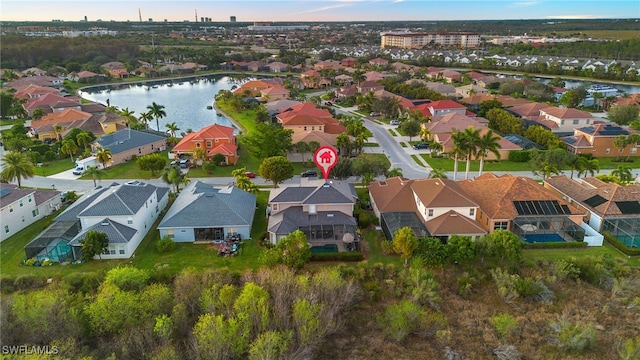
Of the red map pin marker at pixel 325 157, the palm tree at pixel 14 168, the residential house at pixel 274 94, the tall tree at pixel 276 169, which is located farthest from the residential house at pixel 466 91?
the palm tree at pixel 14 168

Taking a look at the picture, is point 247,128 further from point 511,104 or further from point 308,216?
point 511,104

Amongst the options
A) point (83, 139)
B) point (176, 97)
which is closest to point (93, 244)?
point (83, 139)

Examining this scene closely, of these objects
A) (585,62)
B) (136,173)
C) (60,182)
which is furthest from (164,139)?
(585,62)

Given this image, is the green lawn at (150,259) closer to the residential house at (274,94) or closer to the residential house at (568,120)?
the residential house at (568,120)

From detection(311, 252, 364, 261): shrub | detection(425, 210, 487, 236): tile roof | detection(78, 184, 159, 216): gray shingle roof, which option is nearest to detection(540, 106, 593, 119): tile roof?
detection(425, 210, 487, 236): tile roof

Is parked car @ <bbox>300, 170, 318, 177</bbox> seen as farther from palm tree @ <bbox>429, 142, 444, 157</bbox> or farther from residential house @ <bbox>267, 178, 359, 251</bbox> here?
palm tree @ <bbox>429, 142, 444, 157</bbox>

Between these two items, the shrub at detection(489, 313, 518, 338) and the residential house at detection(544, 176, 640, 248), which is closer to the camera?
the shrub at detection(489, 313, 518, 338)
